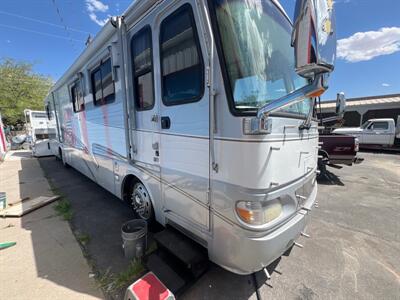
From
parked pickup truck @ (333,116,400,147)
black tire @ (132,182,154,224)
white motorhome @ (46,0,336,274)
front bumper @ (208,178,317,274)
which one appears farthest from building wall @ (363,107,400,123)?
black tire @ (132,182,154,224)

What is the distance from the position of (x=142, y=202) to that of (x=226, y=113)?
1994 mm

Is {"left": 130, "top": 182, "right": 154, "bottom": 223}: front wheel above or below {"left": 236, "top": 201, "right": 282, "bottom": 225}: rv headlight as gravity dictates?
below

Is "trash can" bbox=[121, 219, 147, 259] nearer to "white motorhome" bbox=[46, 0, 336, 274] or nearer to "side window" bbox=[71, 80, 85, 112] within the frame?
"white motorhome" bbox=[46, 0, 336, 274]

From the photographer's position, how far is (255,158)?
4.79 ft

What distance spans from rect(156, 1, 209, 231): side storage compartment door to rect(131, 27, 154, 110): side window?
230mm

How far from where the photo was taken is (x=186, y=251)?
1.93 m

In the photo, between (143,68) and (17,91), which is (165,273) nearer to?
(143,68)

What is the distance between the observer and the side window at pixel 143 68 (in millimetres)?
2281

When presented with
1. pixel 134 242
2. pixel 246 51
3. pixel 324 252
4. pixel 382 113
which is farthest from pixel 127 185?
pixel 382 113

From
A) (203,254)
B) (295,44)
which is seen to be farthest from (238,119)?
(203,254)

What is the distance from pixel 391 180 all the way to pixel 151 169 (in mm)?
7332

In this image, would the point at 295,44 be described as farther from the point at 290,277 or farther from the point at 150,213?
the point at 150,213

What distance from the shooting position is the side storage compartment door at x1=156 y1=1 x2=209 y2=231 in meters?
1.75

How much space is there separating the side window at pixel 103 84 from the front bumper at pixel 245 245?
8.39 feet
